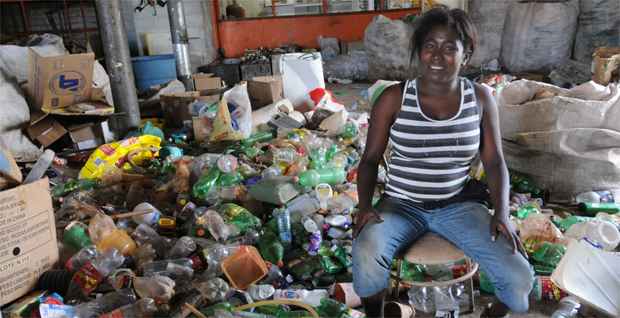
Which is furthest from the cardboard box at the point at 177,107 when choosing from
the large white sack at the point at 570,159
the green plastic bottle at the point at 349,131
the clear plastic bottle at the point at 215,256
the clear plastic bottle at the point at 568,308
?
the clear plastic bottle at the point at 568,308

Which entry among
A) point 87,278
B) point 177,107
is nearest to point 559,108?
point 87,278

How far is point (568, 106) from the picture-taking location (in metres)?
2.77

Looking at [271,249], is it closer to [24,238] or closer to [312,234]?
[312,234]

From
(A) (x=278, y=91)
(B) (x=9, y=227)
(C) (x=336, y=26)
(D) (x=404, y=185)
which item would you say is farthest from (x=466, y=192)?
(C) (x=336, y=26)

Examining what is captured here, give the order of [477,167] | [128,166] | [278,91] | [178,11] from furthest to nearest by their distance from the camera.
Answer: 1. [178,11]
2. [278,91]
3. [128,166]
4. [477,167]

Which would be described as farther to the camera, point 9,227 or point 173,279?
point 173,279

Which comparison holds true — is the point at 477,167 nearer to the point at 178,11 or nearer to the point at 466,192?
the point at 466,192

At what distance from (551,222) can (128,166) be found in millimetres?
3016

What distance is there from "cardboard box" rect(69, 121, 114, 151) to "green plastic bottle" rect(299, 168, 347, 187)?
2.51m

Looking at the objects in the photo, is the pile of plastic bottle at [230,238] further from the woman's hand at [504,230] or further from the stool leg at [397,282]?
the woman's hand at [504,230]

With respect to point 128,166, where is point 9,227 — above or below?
above

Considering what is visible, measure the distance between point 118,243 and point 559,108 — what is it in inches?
101

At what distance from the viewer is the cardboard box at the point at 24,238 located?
2.01m

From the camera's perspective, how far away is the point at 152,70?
22.0ft
